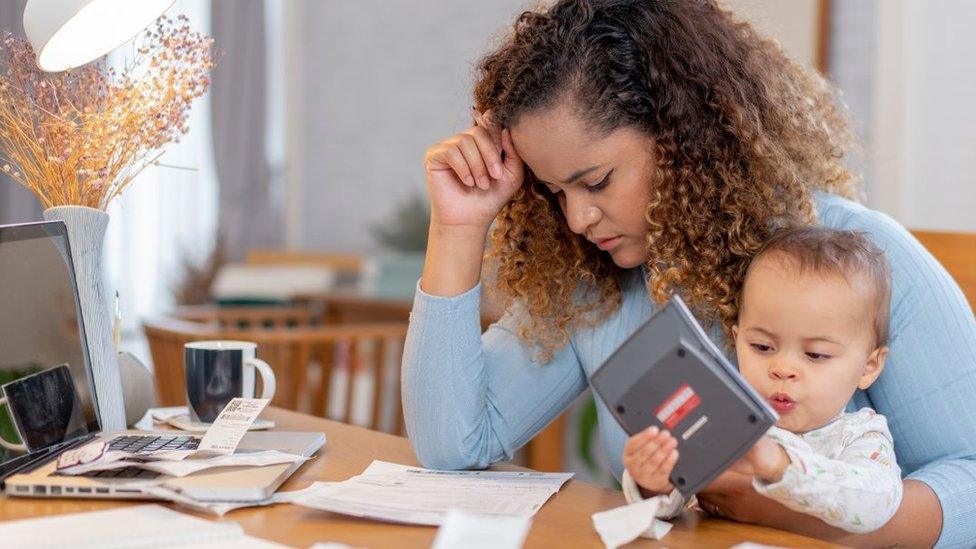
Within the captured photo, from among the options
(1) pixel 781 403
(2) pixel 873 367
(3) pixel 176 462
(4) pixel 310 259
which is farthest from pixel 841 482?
(4) pixel 310 259

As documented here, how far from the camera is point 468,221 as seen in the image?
4.74ft

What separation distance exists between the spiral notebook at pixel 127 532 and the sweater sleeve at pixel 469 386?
1.27ft

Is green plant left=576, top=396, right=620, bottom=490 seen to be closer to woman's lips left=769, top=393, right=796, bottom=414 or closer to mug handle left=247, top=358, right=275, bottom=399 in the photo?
mug handle left=247, top=358, right=275, bottom=399

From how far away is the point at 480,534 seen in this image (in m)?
0.82

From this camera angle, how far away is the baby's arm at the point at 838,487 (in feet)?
3.22

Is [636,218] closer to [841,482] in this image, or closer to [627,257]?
[627,257]

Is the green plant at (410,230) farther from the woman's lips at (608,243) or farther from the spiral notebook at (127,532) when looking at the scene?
the spiral notebook at (127,532)

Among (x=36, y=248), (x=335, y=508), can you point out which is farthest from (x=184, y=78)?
(x=335, y=508)

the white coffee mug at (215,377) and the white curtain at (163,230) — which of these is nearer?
the white coffee mug at (215,377)

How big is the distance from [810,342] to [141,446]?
77cm

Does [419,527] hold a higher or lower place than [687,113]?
lower

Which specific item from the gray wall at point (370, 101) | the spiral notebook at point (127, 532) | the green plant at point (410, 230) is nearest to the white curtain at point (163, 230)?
the gray wall at point (370, 101)

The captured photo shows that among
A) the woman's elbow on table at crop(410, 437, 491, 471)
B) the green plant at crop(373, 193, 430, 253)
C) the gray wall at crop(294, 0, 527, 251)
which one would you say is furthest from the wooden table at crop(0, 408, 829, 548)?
the gray wall at crop(294, 0, 527, 251)

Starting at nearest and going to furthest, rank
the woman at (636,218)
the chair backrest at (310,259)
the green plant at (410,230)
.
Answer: the woman at (636,218), the green plant at (410,230), the chair backrest at (310,259)
